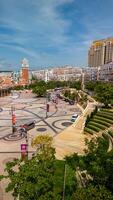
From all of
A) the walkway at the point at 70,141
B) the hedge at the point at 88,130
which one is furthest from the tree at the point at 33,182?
the hedge at the point at 88,130

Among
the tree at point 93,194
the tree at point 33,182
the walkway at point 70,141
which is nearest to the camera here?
the tree at point 93,194

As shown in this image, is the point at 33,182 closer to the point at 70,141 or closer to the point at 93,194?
the point at 93,194

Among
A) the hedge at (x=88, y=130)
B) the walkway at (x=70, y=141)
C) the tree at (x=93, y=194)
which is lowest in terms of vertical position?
the walkway at (x=70, y=141)

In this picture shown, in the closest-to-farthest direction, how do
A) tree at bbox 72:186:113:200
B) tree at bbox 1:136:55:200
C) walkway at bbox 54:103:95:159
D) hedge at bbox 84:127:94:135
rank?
tree at bbox 72:186:113:200 → tree at bbox 1:136:55:200 → walkway at bbox 54:103:95:159 → hedge at bbox 84:127:94:135

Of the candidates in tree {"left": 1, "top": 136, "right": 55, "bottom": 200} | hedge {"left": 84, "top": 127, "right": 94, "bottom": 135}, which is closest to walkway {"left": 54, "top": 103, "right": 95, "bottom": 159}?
hedge {"left": 84, "top": 127, "right": 94, "bottom": 135}

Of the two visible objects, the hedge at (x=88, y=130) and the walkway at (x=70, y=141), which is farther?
the hedge at (x=88, y=130)

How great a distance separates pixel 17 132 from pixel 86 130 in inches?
490

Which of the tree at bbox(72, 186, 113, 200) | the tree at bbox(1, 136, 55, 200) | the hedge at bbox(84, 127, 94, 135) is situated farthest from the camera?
the hedge at bbox(84, 127, 94, 135)

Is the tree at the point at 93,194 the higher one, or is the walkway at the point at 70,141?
the tree at the point at 93,194

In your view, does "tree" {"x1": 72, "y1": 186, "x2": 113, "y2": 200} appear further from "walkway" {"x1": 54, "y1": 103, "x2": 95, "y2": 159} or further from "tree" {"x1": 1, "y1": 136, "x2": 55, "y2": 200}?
"walkway" {"x1": 54, "y1": 103, "x2": 95, "y2": 159}

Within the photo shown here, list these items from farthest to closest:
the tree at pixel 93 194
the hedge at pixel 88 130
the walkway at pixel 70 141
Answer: the hedge at pixel 88 130 → the walkway at pixel 70 141 → the tree at pixel 93 194

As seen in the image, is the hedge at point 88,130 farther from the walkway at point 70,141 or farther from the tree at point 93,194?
the tree at point 93,194

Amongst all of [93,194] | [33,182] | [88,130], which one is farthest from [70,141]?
[93,194]

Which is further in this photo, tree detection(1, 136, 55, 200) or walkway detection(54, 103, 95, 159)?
walkway detection(54, 103, 95, 159)
